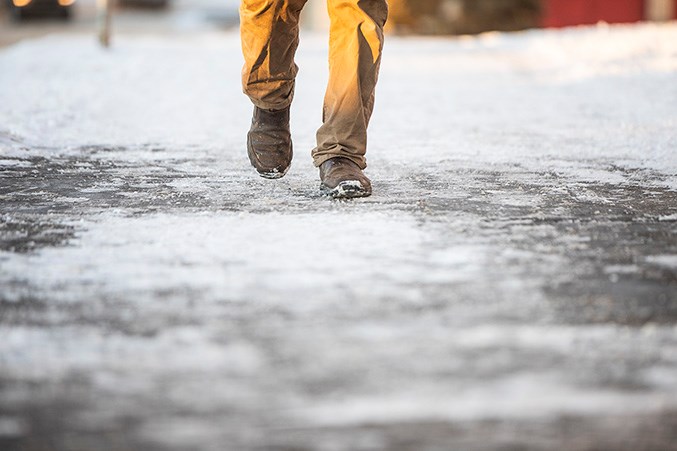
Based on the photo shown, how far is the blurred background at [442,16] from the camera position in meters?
15.6

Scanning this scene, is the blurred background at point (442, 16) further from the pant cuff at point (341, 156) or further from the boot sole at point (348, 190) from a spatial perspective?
the boot sole at point (348, 190)

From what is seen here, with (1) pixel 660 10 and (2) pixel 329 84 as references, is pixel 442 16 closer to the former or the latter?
(1) pixel 660 10

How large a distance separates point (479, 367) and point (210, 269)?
31.3 inches

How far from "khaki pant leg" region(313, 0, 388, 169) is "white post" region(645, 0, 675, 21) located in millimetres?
12241

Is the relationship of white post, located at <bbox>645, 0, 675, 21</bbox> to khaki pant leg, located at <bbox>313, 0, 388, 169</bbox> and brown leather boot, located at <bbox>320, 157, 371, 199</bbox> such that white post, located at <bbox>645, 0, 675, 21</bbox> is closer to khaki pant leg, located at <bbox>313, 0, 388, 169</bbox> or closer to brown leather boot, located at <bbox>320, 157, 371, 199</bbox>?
khaki pant leg, located at <bbox>313, 0, 388, 169</bbox>

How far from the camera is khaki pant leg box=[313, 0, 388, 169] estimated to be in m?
3.37

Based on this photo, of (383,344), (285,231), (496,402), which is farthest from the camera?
(285,231)

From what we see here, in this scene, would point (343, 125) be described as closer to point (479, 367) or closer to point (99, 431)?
point (479, 367)

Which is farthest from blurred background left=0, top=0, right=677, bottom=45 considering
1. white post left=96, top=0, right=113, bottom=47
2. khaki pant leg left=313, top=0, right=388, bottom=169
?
khaki pant leg left=313, top=0, right=388, bottom=169

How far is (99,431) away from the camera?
4.89 ft

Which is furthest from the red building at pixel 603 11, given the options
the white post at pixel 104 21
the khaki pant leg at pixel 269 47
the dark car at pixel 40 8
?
the khaki pant leg at pixel 269 47

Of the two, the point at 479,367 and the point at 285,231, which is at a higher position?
the point at 285,231

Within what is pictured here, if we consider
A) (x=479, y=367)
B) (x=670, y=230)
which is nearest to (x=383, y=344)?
(x=479, y=367)

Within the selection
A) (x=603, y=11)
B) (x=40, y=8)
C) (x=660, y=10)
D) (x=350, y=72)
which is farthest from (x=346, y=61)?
(x=40, y=8)
